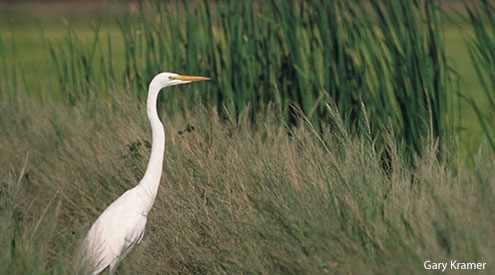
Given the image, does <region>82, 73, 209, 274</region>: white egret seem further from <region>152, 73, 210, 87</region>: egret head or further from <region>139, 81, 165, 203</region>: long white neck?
<region>152, 73, 210, 87</region>: egret head

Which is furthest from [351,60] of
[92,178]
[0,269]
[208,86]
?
[0,269]

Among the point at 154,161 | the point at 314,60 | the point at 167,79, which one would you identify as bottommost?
the point at 154,161

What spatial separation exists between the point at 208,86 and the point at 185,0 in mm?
551

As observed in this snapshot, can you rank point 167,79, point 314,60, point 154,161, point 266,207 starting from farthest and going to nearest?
point 314,60, point 167,79, point 154,161, point 266,207

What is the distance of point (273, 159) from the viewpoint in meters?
2.85

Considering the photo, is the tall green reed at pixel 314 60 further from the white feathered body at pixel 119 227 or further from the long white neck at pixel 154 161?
the white feathered body at pixel 119 227

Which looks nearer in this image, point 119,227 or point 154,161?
point 119,227

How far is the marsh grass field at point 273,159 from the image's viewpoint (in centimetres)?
218

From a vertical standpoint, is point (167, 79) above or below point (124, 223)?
above

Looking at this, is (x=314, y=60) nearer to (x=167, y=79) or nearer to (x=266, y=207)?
(x=167, y=79)

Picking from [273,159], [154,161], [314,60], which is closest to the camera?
[273,159]

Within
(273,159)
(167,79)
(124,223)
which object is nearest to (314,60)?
(167,79)

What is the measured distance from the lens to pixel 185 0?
4.56 m

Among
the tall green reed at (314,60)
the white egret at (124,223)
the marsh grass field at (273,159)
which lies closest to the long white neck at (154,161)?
the white egret at (124,223)
